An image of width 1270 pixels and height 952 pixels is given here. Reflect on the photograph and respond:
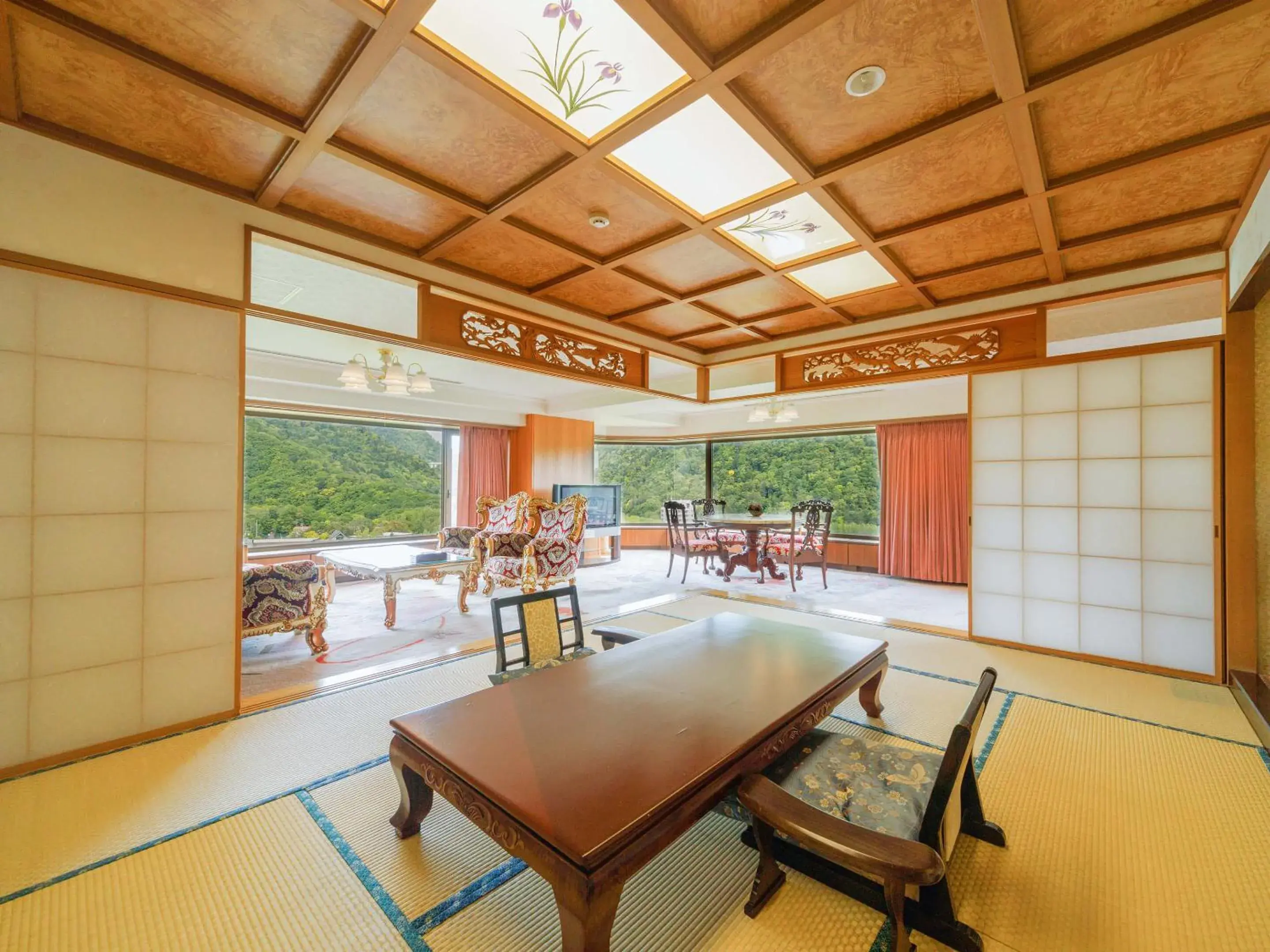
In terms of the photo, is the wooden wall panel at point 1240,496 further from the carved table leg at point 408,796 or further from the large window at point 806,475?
the large window at point 806,475

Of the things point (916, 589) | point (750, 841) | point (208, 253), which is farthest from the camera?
point (916, 589)

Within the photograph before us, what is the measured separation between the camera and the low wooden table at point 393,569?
4.48 m

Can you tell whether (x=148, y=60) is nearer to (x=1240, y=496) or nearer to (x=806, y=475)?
(x=1240, y=496)

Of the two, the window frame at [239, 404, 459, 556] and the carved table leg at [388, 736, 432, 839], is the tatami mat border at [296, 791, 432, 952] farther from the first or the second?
the window frame at [239, 404, 459, 556]

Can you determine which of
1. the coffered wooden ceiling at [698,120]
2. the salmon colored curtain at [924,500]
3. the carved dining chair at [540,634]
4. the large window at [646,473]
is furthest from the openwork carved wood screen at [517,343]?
the large window at [646,473]

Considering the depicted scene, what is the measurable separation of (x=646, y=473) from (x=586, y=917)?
8867 millimetres

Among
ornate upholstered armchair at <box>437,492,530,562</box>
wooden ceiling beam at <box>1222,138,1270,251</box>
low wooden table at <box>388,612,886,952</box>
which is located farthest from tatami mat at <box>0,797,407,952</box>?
wooden ceiling beam at <box>1222,138,1270,251</box>

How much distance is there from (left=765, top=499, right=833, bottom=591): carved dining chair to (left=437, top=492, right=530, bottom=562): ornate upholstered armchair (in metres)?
3.13

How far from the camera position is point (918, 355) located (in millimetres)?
3854

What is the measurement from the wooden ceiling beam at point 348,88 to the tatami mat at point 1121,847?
115 inches

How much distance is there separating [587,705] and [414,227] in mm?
2547

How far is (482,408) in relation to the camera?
24.0 feet

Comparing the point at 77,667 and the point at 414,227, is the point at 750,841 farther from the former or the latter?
the point at 414,227

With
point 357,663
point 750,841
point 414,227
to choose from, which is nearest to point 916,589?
point 750,841
